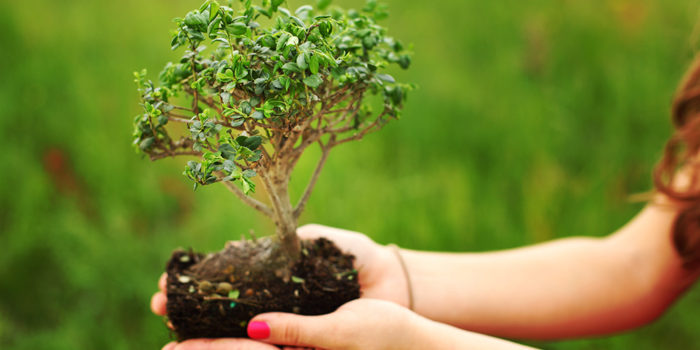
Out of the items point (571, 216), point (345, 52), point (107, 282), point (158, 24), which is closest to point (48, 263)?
point (107, 282)

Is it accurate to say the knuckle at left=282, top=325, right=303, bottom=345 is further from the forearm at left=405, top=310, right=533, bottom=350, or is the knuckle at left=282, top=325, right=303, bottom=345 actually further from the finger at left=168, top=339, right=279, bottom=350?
the forearm at left=405, top=310, right=533, bottom=350

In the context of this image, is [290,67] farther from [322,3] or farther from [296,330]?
[296,330]

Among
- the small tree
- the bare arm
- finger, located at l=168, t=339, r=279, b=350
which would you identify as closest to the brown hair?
the bare arm

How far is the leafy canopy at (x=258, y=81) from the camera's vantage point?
82 cm

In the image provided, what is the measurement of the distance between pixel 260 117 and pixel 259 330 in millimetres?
439

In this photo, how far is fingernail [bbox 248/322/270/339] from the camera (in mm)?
1003

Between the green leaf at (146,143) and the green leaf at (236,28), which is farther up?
the green leaf at (236,28)

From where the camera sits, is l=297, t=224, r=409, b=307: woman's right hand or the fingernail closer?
the fingernail

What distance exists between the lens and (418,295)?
135 centimetres

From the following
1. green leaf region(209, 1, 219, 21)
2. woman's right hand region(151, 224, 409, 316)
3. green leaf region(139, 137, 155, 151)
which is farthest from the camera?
woman's right hand region(151, 224, 409, 316)

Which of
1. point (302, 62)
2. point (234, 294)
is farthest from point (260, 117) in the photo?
point (234, 294)

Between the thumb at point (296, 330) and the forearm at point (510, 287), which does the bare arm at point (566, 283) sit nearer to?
the forearm at point (510, 287)

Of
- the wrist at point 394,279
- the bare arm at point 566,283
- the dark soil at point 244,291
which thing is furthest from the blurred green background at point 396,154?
the dark soil at point 244,291

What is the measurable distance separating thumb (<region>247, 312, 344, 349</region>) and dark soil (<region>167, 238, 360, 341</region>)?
55 mm
